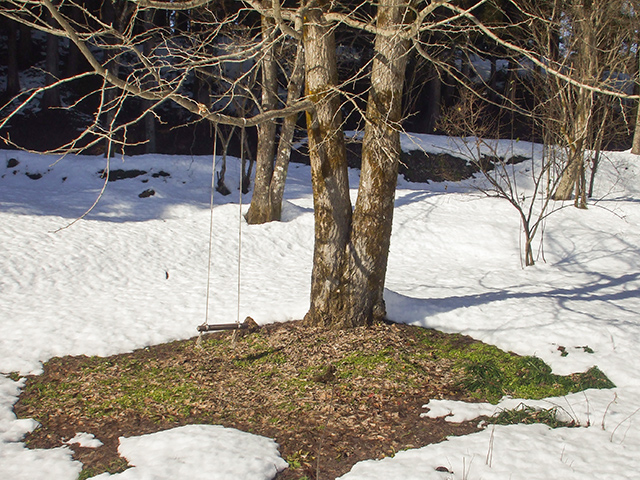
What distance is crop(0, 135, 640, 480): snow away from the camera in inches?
156

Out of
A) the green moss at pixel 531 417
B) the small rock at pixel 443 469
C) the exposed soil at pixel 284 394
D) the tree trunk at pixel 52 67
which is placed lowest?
the exposed soil at pixel 284 394

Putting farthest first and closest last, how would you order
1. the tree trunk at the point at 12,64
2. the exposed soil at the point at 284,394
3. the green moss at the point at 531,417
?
the tree trunk at the point at 12,64 → the green moss at the point at 531,417 → the exposed soil at the point at 284,394

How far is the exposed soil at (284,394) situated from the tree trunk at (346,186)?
1.43 feet

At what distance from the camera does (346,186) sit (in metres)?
6.18

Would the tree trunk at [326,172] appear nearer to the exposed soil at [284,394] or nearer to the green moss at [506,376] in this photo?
the exposed soil at [284,394]

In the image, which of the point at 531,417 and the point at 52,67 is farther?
the point at 52,67

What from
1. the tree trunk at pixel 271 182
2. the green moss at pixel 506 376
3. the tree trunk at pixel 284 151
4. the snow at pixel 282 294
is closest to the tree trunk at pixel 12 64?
the snow at pixel 282 294

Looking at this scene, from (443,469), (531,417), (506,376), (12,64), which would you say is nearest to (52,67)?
(12,64)

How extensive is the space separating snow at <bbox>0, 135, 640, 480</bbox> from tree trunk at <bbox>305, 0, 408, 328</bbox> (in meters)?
0.49

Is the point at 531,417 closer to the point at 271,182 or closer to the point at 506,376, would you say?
the point at 506,376

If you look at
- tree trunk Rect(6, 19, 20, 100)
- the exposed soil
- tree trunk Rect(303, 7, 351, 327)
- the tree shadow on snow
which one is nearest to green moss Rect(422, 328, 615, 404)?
the exposed soil

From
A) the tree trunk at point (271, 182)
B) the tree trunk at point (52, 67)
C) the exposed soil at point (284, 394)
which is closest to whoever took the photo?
the exposed soil at point (284, 394)

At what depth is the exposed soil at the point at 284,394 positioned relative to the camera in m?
4.27

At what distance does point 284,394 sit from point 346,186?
8.06ft
